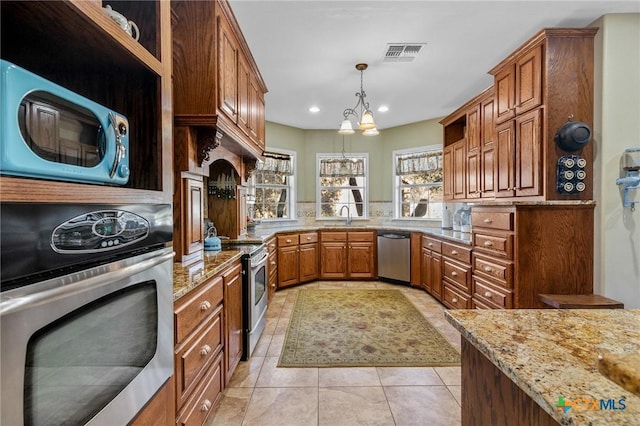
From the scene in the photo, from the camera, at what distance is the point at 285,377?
2312 mm

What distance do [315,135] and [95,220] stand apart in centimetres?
539

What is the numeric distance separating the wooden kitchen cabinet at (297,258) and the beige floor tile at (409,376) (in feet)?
8.13

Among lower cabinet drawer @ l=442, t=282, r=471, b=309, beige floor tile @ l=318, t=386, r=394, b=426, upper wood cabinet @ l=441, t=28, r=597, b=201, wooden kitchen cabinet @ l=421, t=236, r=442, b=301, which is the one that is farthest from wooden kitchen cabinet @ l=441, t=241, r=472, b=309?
beige floor tile @ l=318, t=386, r=394, b=426

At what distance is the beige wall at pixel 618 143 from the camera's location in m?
2.35

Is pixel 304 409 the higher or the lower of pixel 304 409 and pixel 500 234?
Answer: the lower

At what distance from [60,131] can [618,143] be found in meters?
3.40

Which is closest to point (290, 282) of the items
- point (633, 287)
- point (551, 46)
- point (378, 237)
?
point (378, 237)

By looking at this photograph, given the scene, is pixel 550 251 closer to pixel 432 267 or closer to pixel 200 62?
pixel 432 267

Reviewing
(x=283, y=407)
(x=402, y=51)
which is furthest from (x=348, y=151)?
(x=283, y=407)

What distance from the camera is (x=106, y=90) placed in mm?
1087

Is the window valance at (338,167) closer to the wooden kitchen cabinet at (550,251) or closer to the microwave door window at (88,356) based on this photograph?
the wooden kitchen cabinet at (550,251)

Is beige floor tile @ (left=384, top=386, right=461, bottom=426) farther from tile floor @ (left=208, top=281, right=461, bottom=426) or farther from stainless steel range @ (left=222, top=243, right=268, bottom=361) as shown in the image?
stainless steel range @ (left=222, top=243, right=268, bottom=361)

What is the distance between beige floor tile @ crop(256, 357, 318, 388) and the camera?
2.23m

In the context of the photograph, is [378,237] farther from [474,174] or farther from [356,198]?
[474,174]
